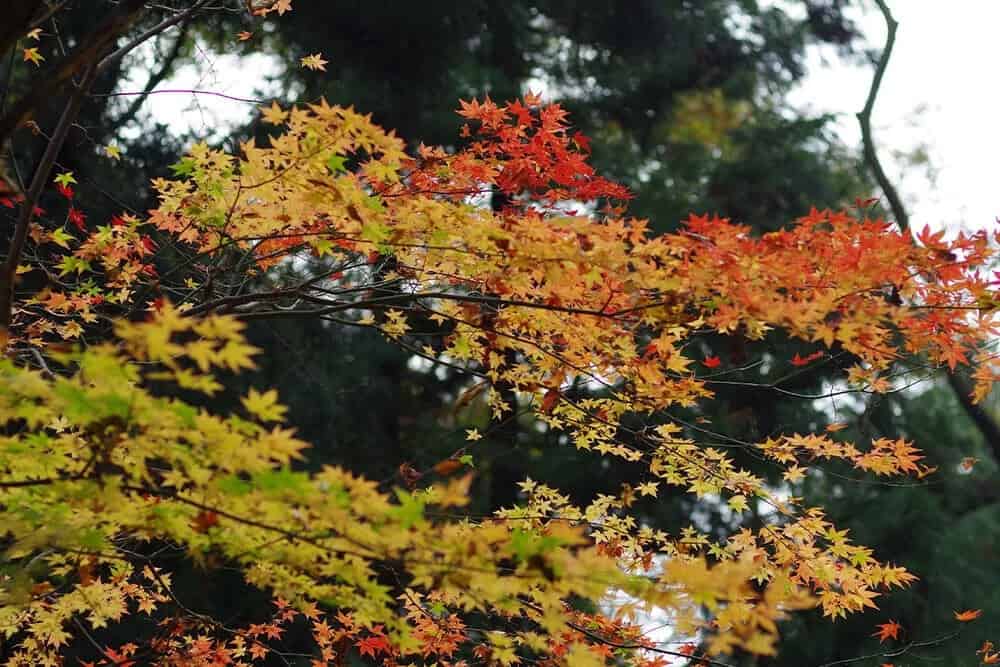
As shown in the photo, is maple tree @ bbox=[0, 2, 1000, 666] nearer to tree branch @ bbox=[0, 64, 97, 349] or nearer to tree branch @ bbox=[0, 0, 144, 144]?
tree branch @ bbox=[0, 64, 97, 349]

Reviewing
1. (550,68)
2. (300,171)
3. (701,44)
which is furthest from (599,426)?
(701,44)

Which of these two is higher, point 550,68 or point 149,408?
point 550,68

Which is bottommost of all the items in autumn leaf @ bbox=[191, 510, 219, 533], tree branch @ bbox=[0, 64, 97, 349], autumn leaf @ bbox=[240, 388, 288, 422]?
autumn leaf @ bbox=[191, 510, 219, 533]

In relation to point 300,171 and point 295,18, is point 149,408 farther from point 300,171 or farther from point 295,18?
point 295,18

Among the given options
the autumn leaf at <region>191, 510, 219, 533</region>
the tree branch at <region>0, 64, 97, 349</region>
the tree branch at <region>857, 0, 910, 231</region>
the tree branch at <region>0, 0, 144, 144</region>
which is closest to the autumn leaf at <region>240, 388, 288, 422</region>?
the autumn leaf at <region>191, 510, 219, 533</region>

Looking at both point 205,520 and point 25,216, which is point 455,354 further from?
point 205,520

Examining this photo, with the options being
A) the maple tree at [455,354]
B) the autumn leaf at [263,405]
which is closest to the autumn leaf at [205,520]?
the maple tree at [455,354]

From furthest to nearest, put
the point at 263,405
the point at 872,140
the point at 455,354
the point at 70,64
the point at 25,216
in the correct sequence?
the point at 872,140 < the point at 455,354 < the point at 25,216 < the point at 70,64 < the point at 263,405

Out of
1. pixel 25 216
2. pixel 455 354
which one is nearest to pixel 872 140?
pixel 455 354

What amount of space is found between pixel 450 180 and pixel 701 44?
7615 millimetres

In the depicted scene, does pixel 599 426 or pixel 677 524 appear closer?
pixel 599 426

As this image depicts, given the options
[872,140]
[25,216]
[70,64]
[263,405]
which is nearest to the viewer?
[263,405]

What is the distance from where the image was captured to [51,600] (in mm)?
4797

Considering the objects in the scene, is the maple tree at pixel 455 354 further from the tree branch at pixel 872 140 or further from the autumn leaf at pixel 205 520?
the tree branch at pixel 872 140
